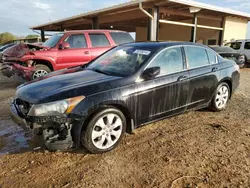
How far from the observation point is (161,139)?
11.7ft

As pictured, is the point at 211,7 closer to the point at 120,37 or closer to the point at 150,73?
the point at 120,37

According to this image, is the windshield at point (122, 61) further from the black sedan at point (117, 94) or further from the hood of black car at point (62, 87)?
the hood of black car at point (62, 87)

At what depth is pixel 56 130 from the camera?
2779mm

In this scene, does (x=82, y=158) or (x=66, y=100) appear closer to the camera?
(x=66, y=100)

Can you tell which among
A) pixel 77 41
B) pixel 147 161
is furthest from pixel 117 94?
pixel 77 41

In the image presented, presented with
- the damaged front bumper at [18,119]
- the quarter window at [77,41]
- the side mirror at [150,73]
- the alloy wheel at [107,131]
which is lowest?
the alloy wheel at [107,131]

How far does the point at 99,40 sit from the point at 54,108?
5.17 meters

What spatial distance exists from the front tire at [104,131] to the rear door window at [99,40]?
476cm

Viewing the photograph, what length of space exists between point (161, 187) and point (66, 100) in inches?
60.9

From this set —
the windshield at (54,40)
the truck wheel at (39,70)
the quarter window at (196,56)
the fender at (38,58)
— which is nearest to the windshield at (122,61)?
the quarter window at (196,56)

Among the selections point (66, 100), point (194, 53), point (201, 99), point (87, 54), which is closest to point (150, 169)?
point (66, 100)

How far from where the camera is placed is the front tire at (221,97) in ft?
15.4

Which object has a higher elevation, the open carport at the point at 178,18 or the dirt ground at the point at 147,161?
the open carport at the point at 178,18

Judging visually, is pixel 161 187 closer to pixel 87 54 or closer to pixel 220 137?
pixel 220 137
